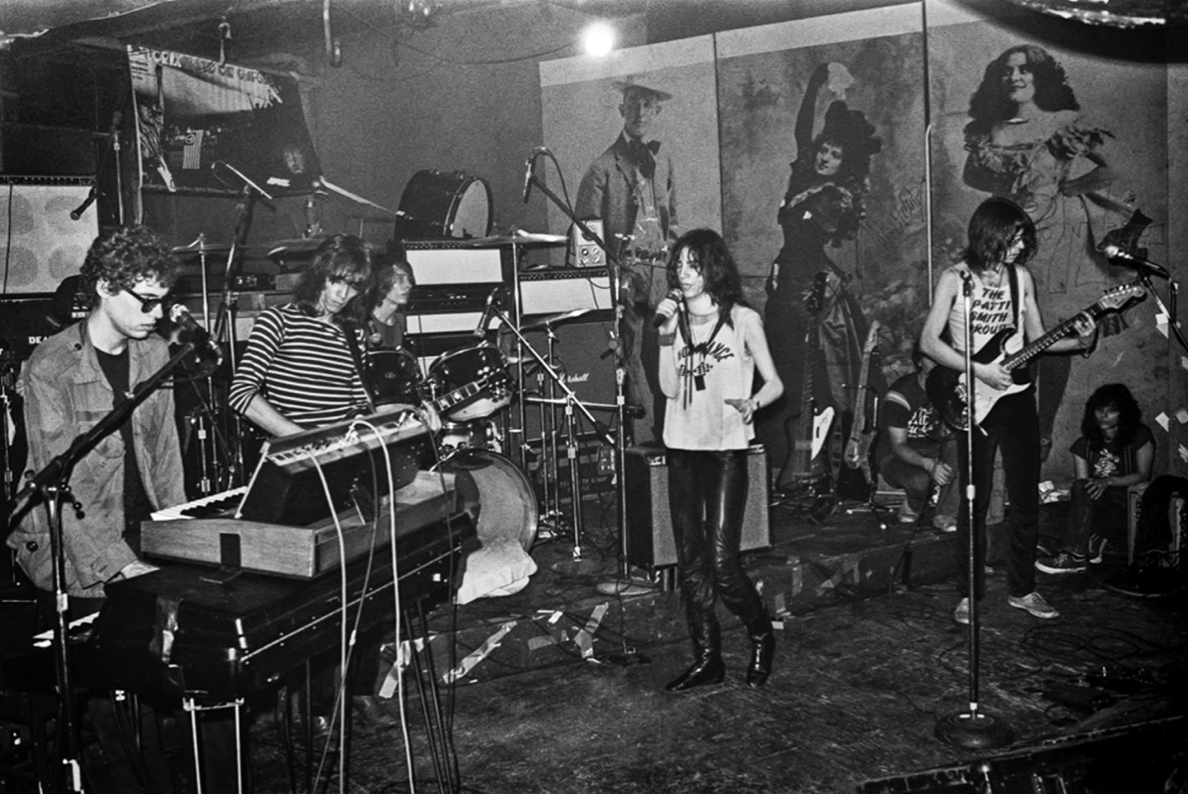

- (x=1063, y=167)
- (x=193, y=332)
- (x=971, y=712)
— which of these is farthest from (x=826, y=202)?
(x=193, y=332)

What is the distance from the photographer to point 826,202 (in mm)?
8594

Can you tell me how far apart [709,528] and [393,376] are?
2.16 meters

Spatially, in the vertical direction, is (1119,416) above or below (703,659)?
above

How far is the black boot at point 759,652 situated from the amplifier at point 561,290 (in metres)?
3.38

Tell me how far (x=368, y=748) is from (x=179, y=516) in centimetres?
179

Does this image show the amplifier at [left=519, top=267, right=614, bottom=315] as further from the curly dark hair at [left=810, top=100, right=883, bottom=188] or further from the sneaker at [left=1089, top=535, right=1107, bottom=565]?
the sneaker at [left=1089, top=535, right=1107, bottom=565]

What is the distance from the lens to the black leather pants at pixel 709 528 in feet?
16.0

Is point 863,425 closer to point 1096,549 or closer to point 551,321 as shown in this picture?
point 1096,549

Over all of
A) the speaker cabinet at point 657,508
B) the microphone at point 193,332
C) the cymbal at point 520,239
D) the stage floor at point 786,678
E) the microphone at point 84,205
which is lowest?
the stage floor at point 786,678

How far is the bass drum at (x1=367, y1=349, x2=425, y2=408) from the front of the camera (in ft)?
19.6

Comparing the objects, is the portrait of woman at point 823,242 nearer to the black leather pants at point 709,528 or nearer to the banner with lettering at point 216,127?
the black leather pants at point 709,528

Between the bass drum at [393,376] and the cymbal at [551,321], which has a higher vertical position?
the cymbal at [551,321]

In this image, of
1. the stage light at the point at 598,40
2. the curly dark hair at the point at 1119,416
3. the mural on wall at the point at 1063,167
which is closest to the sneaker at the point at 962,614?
the curly dark hair at the point at 1119,416

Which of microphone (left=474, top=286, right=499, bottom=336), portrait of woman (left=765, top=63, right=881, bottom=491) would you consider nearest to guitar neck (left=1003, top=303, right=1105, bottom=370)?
portrait of woman (left=765, top=63, right=881, bottom=491)
